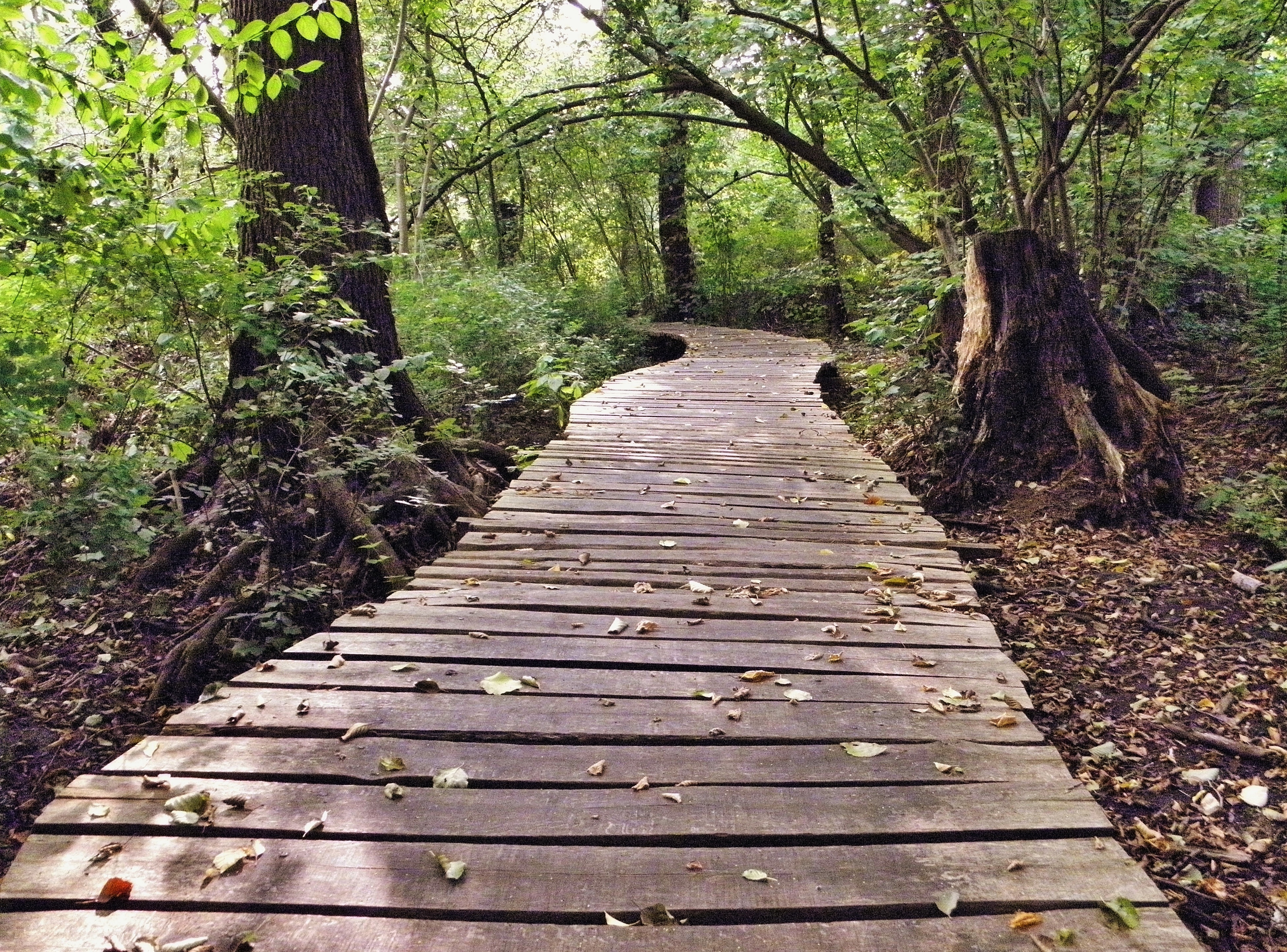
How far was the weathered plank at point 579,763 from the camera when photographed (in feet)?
7.18

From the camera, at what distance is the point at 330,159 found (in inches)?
228

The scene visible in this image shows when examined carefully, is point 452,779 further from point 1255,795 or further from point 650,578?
point 1255,795

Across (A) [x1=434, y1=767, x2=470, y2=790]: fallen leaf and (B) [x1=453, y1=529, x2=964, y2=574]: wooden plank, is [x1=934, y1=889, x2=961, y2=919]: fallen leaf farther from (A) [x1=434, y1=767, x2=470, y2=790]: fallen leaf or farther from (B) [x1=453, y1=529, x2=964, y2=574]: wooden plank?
(B) [x1=453, y1=529, x2=964, y2=574]: wooden plank

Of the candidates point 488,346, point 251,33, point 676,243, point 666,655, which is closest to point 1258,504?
point 666,655

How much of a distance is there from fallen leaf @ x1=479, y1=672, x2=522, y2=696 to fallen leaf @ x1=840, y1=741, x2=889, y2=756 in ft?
3.51

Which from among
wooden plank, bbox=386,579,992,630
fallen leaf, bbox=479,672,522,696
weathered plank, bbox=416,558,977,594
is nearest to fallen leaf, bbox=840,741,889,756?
wooden plank, bbox=386,579,992,630

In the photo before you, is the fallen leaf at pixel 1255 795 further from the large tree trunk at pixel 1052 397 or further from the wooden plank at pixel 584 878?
the large tree trunk at pixel 1052 397

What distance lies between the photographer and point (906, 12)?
738cm

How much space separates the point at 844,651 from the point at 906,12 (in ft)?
22.3

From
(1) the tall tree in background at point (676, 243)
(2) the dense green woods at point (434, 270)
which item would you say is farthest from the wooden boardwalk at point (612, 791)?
(1) the tall tree in background at point (676, 243)

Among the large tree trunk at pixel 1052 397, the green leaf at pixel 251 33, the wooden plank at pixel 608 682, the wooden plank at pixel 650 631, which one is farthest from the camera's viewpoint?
the large tree trunk at pixel 1052 397

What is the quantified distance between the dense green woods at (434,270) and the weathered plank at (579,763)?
1.91 metres

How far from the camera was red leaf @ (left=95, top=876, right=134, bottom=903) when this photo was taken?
67.7 inches

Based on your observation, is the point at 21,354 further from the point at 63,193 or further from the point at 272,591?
the point at 272,591
